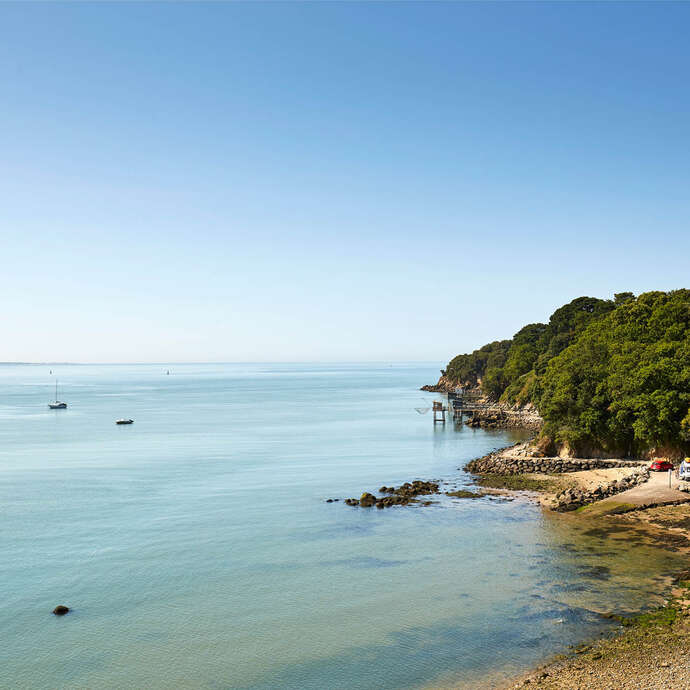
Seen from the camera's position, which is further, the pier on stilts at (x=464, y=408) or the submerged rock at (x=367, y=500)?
the pier on stilts at (x=464, y=408)

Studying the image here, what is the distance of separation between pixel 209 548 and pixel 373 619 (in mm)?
14282

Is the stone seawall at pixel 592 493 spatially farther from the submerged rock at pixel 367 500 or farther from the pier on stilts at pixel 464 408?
the pier on stilts at pixel 464 408

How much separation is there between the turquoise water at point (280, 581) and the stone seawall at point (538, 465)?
336 centimetres

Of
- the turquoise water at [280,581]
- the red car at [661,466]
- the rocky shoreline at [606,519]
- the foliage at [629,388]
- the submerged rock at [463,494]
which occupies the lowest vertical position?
the turquoise water at [280,581]

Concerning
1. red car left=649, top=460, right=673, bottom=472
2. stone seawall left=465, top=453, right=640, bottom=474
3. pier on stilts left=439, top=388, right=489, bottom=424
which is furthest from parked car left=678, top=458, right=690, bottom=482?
pier on stilts left=439, top=388, right=489, bottom=424

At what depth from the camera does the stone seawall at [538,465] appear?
53.4 m

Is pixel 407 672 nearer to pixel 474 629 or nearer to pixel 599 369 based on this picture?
pixel 474 629

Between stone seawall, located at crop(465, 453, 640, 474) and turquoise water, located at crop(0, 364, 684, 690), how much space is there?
11.0 feet

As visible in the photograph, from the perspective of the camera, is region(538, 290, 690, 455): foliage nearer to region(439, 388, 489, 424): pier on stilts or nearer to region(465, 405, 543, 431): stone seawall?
→ region(465, 405, 543, 431): stone seawall

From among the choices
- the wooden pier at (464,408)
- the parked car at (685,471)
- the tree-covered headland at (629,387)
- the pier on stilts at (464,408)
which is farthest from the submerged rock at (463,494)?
the wooden pier at (464,408)

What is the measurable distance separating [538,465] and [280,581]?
1332 inches

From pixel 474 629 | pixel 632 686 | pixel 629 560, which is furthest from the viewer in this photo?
pixel 629 560

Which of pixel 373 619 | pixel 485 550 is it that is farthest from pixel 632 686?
pixel 485 550

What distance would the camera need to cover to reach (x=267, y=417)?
120938 mm
